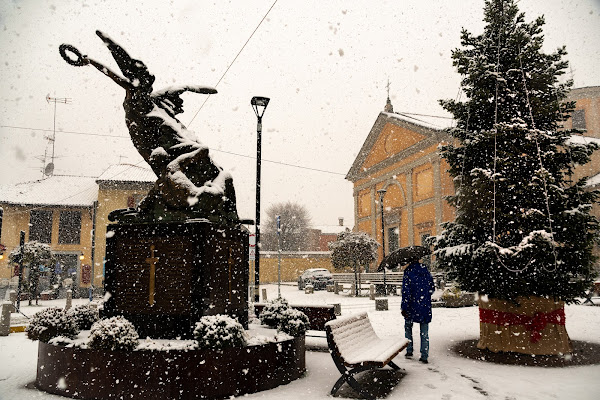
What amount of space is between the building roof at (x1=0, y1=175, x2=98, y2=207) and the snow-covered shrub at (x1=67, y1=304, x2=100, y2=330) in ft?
92.7

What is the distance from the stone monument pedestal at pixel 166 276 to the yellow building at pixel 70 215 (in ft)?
85.7

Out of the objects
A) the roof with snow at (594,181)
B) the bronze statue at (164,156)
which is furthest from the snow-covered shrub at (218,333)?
the roof with snow at (594,181)

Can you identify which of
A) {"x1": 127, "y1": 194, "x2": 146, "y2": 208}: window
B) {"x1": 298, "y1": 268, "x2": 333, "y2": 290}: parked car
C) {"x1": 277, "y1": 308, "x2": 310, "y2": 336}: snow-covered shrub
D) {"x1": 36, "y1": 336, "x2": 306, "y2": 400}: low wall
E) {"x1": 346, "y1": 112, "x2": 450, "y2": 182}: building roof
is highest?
{"x1": 346, "y1": 112, "x2": 450, "y2": 182}: building roof

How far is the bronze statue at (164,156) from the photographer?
269 inches

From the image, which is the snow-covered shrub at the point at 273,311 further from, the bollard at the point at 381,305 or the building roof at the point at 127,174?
→ the building roof at the point at 127,174

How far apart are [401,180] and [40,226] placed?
28849mm

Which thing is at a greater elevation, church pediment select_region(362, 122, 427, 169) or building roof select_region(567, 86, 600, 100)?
building roof select_region(567, 86, 600, 100)

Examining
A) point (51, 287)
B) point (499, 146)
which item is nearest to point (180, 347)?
point (499, 146)

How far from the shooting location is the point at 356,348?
6.19 metres

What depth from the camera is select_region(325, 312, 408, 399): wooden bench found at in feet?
17.9

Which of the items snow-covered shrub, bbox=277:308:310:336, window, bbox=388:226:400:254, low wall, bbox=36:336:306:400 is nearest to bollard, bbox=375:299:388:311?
snow-covered shrub, bbox=277:308:310:336

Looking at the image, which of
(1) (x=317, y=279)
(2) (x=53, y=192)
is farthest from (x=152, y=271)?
(2) (x=53, y=192)

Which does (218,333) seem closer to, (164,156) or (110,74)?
(164,156)

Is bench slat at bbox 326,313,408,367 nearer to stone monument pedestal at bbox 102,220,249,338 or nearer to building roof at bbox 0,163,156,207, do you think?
stone monument pedestal at bbox 102,220,249,338
